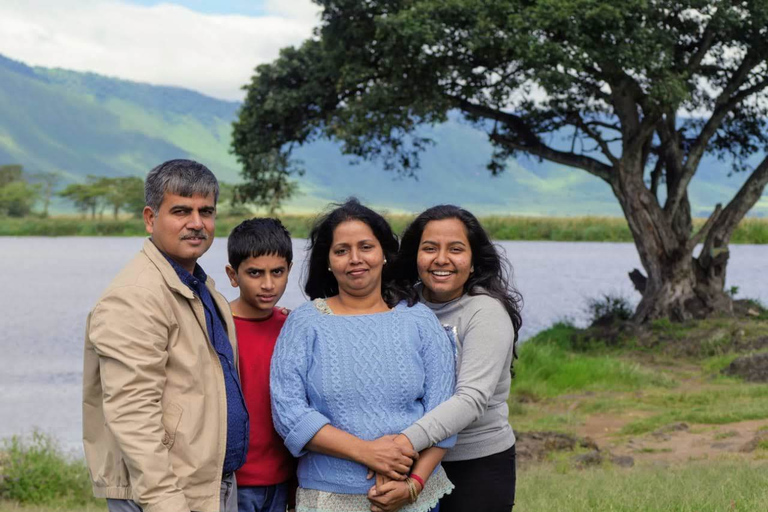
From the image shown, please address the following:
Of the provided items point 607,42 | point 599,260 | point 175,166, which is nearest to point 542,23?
point 607,42

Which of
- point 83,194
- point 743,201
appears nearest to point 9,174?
point 83,194

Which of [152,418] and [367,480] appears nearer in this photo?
[152,418]

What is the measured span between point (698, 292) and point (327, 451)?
13131 mm

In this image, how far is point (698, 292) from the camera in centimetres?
1478

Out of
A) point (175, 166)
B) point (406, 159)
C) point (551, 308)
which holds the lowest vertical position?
point (551, 308)

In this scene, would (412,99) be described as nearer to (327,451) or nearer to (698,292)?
(698,292)

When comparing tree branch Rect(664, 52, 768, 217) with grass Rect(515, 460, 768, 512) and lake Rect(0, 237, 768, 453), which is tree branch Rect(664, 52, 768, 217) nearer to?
lake Rect(0, 237, 768, 453)

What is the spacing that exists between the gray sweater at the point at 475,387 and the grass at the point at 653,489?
6.75ft

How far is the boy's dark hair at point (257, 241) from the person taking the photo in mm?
3115

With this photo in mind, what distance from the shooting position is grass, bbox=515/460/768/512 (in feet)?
16.0

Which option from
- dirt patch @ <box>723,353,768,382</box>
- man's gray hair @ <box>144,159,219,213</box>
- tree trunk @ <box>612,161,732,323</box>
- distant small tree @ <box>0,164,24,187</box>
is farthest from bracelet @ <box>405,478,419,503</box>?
distant small tree @ <box>0,164,24,187</box>

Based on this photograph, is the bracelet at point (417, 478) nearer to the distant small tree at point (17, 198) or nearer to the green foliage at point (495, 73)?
the green foliage at point (495, 73)

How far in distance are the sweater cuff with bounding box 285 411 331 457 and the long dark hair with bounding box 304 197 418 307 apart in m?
0.48

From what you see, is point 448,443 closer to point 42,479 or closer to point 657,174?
point 42,479
